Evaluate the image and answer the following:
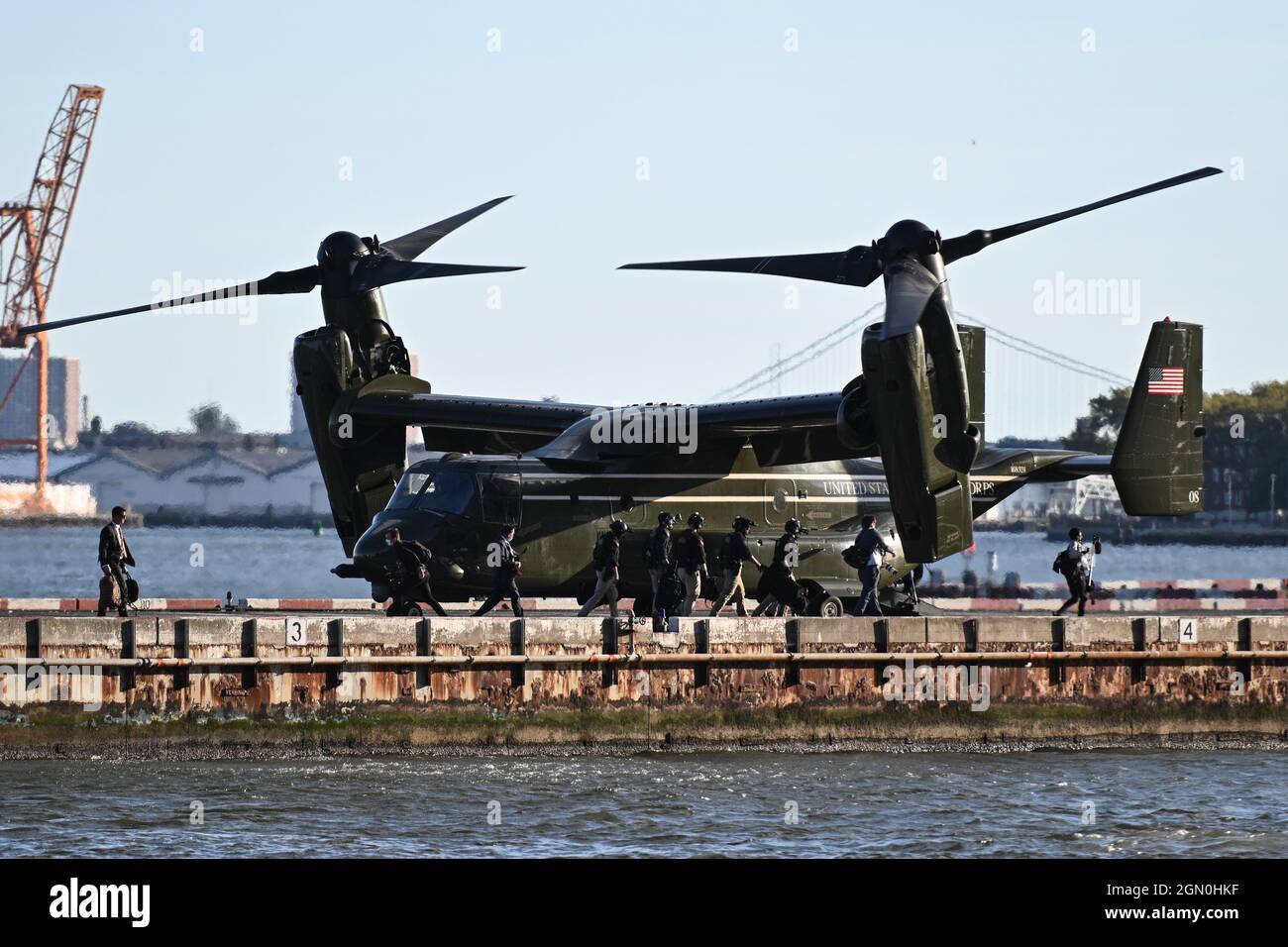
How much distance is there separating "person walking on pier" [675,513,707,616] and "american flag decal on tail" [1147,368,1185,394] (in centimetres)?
789

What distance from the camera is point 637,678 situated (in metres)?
25.0

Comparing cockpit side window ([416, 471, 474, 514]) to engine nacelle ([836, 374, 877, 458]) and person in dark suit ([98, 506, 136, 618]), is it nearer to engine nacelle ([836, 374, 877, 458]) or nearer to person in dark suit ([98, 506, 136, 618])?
person in dark suit ([98, 506, 136, 618])

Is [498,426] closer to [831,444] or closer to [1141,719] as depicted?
[831,444]

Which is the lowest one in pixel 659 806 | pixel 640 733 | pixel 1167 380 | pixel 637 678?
pixel 659 806

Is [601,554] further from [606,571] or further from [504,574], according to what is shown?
[504,574]

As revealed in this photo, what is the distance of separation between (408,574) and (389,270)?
722 cm

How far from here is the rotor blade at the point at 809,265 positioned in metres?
27.4

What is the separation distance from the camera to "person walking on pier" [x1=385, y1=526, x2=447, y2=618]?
26969 mm

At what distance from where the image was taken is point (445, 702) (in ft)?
80.2

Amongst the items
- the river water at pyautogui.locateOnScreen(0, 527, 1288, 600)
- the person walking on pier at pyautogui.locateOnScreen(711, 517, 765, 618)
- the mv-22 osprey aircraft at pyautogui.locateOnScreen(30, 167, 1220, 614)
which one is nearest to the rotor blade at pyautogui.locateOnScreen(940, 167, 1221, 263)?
the mv-22 osprey aircraft at pyautogui.locateOnScreen(30, 167, 1220, 614)

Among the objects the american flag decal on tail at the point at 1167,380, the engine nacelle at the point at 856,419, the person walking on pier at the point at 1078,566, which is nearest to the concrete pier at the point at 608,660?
the engine nacelle at the point at 856,419

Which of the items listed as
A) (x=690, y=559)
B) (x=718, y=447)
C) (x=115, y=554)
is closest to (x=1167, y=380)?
(x=718, y=447)
